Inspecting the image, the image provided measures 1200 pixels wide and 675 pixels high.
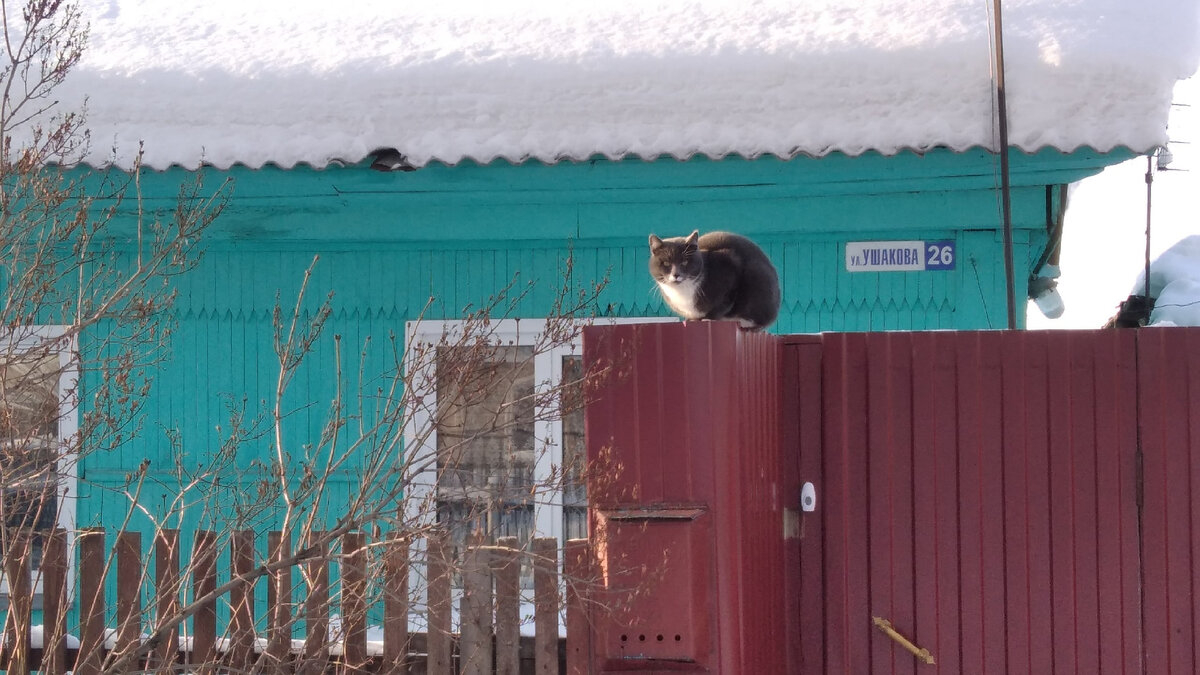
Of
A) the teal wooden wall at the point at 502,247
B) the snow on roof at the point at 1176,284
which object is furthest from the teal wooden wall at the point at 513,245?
the snow on roof at the point at 1176,284

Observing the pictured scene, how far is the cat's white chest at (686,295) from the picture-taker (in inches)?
167

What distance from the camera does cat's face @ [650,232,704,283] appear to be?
4.17 m

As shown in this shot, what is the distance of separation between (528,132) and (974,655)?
116 inches

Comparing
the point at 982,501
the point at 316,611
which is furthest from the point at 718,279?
the point at 316,611

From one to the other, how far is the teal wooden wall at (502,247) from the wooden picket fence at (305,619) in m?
1.50

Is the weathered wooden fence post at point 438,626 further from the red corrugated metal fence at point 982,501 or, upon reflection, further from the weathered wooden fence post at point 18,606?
the weathered wooden fence post at point 18,606

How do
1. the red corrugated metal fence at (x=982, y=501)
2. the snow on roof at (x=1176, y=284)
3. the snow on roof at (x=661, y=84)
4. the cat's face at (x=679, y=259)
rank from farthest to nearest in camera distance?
the snow on roof at (x=1176, y=284), the snow on roof at (x=661, y=84), the cat's face at (x=679, y=259), the red corrugated metal fence at (x=982, y=501)

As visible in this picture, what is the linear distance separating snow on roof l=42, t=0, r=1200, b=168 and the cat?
1.00 meters

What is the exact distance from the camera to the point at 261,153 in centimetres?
554

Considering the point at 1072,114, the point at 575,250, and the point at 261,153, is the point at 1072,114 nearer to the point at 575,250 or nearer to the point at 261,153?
the point at 575,250

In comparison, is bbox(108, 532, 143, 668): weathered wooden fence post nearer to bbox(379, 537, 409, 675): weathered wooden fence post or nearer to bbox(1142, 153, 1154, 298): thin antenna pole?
bbox(379, 537, 409, 675): weathered wooden fence post

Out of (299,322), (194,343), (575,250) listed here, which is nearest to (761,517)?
(575,250)

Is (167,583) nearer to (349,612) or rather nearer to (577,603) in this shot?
(349,612)

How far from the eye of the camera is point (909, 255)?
19.5ft
